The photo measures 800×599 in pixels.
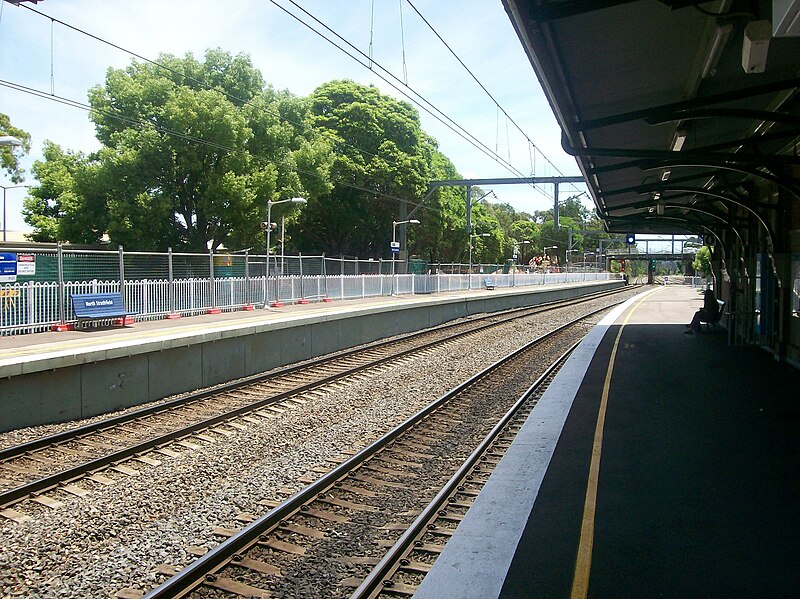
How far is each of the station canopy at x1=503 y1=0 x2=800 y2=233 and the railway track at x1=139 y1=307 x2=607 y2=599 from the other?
4396 millimetres

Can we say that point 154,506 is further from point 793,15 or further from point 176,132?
point 176,132

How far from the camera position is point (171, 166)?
2809cm

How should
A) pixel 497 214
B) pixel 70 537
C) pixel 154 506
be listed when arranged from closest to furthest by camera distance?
1. pixel 70 537
2. pixel 154 506
3. pixel 497 214

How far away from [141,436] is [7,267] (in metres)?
6.76

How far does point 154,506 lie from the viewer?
6.80 m

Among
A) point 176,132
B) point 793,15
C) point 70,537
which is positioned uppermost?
point 176,132

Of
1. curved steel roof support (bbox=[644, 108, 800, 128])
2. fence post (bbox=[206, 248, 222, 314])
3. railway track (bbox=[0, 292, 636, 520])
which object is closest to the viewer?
railway track (bbox=[0, 292, 636, 520])

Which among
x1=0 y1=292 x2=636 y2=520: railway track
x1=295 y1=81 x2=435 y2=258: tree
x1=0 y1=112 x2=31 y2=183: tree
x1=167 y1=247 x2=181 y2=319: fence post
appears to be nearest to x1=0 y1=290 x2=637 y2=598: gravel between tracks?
x1=0 y1=292 x2=636 y2=520: railway track

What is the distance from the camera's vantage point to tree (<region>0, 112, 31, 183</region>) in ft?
144

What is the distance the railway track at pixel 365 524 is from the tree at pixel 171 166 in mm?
20390

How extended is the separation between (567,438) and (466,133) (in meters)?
12.3

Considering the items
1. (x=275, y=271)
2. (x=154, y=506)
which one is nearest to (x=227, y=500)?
(x=154, y=506)

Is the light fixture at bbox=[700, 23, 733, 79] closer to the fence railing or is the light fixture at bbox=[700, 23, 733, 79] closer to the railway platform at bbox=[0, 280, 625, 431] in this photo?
the railway platform at bbox=[0, 280, 625, 431]

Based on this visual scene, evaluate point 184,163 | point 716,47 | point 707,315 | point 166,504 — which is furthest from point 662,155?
point 184,163
